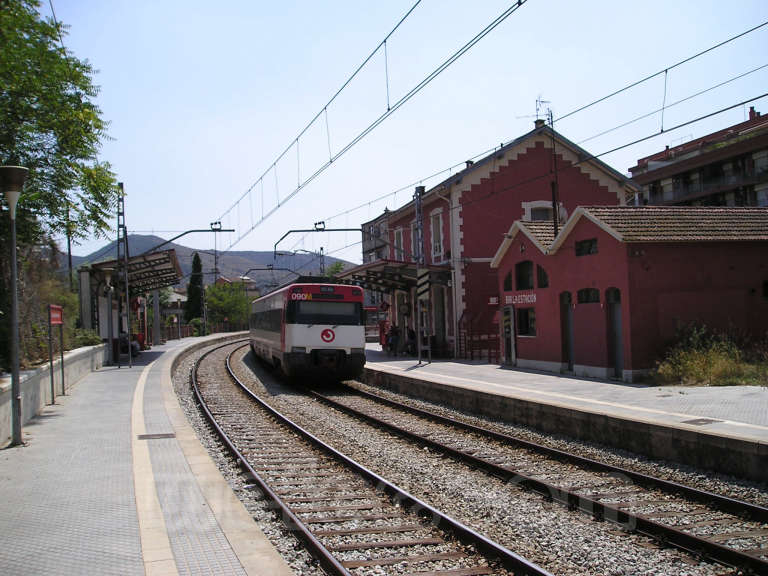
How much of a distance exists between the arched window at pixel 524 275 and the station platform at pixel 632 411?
343 centimetres

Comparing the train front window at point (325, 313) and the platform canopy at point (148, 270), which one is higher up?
the platform canopy at point (148, 270)

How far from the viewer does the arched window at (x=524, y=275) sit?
22.6 meters

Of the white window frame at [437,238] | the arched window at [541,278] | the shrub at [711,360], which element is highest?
Result: the white window frame at [437,238]

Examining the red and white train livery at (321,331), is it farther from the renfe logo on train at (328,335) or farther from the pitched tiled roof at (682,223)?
the pitched tiled roof at (682,223)

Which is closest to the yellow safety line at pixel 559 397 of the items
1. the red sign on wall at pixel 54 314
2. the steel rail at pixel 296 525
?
the steel rail at pixel 296 525

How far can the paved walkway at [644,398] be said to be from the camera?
34.1ft

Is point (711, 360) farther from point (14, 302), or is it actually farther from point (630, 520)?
point (14, 302)

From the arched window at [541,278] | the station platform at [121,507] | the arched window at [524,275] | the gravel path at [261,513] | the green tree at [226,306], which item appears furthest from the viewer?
the green tree at [226,306]

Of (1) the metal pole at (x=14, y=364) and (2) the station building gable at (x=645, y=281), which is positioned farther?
(2) the station building gable at (x=645, y=281)

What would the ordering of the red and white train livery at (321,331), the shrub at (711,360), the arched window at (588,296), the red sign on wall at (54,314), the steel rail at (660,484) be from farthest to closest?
the red and white train livery at (321,331), the arched window at (588,296), the shrub at (711,360), the red sign on wall at (54,314), the steel rail at (660,484)

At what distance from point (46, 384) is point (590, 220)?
14.2 metres

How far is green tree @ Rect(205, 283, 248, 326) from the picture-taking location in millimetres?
91250

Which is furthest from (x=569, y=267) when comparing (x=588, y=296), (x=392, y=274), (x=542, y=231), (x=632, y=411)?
(x=392, y=274)

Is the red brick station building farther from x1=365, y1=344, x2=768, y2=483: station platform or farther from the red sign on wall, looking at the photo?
the red sign on wall
